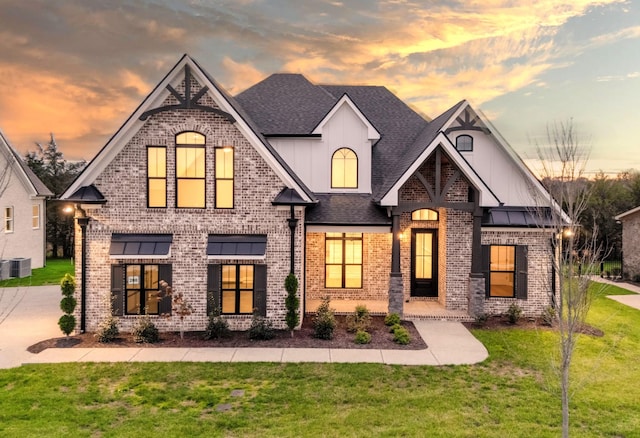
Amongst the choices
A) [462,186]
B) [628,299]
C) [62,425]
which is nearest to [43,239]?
[62,425]

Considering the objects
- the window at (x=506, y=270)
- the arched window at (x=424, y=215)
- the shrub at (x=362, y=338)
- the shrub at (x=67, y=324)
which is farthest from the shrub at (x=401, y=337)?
the shrub at (x=67, y=324)

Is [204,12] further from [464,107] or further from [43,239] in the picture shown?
[43,239]

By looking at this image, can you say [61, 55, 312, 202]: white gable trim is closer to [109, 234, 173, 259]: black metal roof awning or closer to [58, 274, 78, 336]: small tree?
[109, 234, 173, 259]: black metal roof awning

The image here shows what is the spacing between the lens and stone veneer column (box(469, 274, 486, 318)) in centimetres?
1388

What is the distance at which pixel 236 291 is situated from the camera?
1255 centimetres

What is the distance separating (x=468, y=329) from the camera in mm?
13023

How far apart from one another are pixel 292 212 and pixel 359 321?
4.41 m

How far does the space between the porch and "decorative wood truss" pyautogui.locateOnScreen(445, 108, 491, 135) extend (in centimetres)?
714

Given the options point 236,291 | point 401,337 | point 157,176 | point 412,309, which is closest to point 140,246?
point 157,176

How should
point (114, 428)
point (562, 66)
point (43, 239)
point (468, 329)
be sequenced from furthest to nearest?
point (43, 239), point (562, 66), point (468, 329), point (114, 428)

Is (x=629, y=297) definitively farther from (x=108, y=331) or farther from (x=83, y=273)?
(x=83, y=273)

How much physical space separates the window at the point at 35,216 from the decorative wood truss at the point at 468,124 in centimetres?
2878

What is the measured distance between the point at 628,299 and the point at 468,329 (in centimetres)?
1118

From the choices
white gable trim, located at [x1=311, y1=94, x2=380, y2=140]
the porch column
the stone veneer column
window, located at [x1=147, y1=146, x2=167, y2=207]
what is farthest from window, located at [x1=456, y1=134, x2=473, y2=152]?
window, located at [x1=147, y1=146, x2=167, y2=207]
